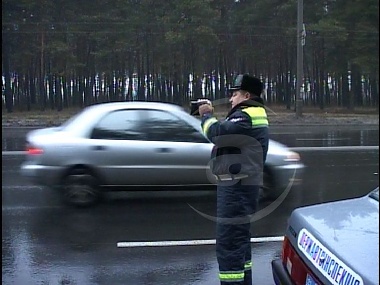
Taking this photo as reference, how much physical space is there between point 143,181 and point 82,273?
9.21 ft

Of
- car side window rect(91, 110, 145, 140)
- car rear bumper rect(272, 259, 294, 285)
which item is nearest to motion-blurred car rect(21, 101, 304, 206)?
car side window rect(91, 110, 145, 140)

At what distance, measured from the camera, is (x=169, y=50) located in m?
41.7

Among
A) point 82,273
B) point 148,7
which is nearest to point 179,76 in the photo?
point 148,7

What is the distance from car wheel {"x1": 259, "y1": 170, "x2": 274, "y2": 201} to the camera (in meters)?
8.00

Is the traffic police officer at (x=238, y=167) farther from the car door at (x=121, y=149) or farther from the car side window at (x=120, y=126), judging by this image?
the car side window at (x=120, y=126)

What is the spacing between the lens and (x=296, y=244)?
325 cm

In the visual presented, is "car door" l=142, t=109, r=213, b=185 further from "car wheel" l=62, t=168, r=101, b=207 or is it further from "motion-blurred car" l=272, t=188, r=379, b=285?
"motion-blurred car" l=272, t=188, r=379, b=285

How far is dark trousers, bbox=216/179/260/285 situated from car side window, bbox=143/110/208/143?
3.81 m

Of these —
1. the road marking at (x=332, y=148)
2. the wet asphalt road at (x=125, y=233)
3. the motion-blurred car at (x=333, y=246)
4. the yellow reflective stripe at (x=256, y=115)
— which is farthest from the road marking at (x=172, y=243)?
the road marking at (x=332, y=148)

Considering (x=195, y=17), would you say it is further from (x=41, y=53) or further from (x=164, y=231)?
(x=164, y=231)

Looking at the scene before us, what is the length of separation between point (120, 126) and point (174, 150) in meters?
0.85

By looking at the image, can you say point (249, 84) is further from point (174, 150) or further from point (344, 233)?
point (174, 150)

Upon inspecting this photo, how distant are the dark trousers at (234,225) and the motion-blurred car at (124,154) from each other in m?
3.75

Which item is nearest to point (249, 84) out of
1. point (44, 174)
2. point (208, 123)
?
point (208, 123)
